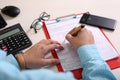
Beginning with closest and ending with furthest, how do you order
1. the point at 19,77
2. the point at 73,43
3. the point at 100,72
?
the point at 19,77 → the point at 100,72 → the point at 73,43

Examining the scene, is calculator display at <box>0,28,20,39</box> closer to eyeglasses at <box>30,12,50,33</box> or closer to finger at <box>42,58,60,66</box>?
eyeglasses at <box>30,12,50,33</box>

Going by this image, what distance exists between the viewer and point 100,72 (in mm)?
811

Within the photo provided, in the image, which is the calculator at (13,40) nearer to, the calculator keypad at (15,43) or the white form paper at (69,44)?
the calculator keypad at (15,43)

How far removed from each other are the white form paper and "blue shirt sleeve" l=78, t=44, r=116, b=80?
38mm

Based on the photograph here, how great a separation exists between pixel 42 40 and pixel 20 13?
0.83 feet

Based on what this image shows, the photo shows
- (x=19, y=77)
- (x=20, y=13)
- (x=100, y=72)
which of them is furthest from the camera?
(x=20, y=13)

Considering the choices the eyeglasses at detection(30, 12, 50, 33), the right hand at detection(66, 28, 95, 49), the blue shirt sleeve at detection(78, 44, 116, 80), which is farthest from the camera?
the eyeglasses at detection(30, 12, 50, 33)

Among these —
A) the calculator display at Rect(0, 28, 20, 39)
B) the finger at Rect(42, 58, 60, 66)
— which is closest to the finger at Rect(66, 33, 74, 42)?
the finger at Rect(42, 58, 60, 66)

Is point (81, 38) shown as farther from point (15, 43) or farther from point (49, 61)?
point (15, 43)

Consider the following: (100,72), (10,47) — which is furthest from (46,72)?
(10,47)

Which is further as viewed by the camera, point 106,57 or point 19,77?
point 106,57

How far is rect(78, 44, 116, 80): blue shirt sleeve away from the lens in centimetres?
81

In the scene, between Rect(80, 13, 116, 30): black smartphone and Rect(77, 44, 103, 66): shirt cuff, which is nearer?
Rect(77, 44, 103, 66): shirt cuff

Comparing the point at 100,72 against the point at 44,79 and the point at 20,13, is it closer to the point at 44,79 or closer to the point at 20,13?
the point at 44,79
